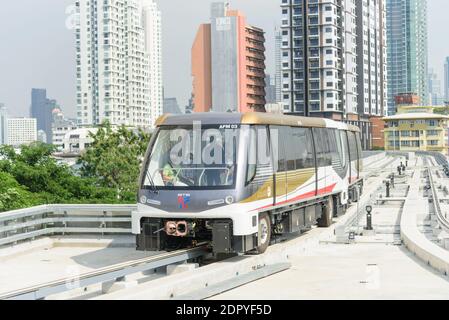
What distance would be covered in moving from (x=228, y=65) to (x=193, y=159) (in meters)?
155

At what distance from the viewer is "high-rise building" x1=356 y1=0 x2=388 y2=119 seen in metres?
171

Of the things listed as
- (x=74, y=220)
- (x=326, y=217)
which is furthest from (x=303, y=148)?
(x=74, y=220)

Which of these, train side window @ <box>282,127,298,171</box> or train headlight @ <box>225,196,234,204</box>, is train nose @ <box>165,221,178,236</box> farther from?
train side window @ <box>282,127,298,171</box>

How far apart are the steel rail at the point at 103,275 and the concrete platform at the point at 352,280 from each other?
168 cm

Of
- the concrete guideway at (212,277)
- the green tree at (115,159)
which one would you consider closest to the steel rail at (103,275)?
the concrete guideway at (212,277)

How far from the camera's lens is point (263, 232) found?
15.0 metres

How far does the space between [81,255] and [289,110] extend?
13827cm

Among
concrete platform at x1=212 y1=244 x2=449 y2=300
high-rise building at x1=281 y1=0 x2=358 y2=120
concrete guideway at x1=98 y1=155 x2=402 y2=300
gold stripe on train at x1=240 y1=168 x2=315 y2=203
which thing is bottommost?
concrete platform at x1=212 y1=244 x2=449 y2=300

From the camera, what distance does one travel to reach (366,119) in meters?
174

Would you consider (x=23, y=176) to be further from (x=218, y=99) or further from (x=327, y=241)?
(x=218, y=99)

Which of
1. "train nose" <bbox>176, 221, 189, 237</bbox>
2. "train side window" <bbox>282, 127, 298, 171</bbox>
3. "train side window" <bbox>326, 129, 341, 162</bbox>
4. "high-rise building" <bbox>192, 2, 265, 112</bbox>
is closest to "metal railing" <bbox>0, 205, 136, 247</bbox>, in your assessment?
"train nose" <bbox>176, 221, 189, 237</bbox>

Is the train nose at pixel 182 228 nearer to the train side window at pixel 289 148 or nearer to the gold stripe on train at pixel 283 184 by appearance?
the gold stripe on train at pixel 283 184

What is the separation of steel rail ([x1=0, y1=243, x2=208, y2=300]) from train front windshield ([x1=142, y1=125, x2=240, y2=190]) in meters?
1.29

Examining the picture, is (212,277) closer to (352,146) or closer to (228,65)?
(352,146)
